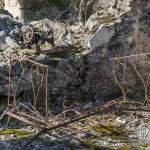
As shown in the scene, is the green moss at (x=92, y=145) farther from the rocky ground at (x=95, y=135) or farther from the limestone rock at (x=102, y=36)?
the limestone rock at (x=102, y=36)

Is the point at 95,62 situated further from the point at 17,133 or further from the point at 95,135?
the point at 17,133

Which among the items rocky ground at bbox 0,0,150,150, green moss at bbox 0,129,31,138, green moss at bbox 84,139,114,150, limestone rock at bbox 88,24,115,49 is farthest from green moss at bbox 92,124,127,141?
limestone rock at bbox 88,24,115,49

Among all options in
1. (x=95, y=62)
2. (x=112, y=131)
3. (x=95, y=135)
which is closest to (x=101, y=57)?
(x=95, y=62)

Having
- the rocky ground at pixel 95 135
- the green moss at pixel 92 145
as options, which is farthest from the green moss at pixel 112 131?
the green moss at pixel 92 145

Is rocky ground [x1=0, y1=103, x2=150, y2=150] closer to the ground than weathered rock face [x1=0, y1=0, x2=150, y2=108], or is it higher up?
closer to the ground

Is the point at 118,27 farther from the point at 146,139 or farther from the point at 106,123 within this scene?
the point at 146,139

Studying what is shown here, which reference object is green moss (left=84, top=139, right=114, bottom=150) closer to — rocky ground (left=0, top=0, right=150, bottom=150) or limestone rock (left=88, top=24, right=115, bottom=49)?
rocky ground (left=0, top=0, right=150, bottom=150)

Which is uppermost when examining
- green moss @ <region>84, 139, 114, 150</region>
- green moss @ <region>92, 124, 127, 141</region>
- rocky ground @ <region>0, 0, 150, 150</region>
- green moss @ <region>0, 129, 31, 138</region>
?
rocky ground @ <region>0, 0, 150, 150</region>

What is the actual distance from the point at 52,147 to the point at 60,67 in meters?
1.55

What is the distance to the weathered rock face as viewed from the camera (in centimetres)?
545

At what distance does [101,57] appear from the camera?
18.4 feet

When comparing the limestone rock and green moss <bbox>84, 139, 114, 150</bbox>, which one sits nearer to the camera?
green moss <bbox>84, 139, 114, 150</bbox>

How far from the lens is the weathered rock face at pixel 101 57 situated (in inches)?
214

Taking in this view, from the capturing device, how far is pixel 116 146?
13.5ft
